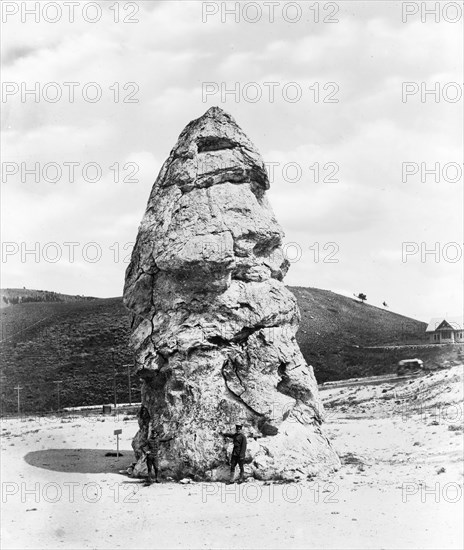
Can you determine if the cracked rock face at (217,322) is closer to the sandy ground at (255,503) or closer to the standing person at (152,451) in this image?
the standing person at (152,451)

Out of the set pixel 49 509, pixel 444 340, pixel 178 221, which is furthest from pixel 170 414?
pixel 444 340

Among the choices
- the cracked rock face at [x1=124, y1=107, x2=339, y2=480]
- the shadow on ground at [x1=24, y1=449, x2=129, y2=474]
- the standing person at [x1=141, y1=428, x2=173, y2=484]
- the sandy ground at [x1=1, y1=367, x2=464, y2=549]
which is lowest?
the shadow on ground at [x1=24, y1=449, x2=129, y2=474]

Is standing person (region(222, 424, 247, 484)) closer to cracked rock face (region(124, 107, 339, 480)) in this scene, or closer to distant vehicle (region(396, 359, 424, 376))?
cracked rock face (region(124, 107, 339, 480))

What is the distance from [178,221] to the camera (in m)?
15.9

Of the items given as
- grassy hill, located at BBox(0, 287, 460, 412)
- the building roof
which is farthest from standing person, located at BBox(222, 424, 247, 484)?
the building roof

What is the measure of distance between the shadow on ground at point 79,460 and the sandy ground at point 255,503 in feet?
0.11

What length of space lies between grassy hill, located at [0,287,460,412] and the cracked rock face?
30942mm

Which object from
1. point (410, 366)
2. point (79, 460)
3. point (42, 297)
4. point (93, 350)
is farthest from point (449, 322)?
point (42, 297)

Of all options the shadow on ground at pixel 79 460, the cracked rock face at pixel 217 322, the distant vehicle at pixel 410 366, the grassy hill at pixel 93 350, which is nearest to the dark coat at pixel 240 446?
the cracked rock face at pixel 217 322

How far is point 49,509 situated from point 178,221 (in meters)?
6.98

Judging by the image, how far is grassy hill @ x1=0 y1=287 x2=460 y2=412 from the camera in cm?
5581

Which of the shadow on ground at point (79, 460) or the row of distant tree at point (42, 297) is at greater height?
the row of distant tree at point (42, 297)

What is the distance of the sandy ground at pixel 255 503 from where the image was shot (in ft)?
34.1

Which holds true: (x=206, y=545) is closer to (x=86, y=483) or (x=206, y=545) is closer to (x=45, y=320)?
(x=86, y=483)
